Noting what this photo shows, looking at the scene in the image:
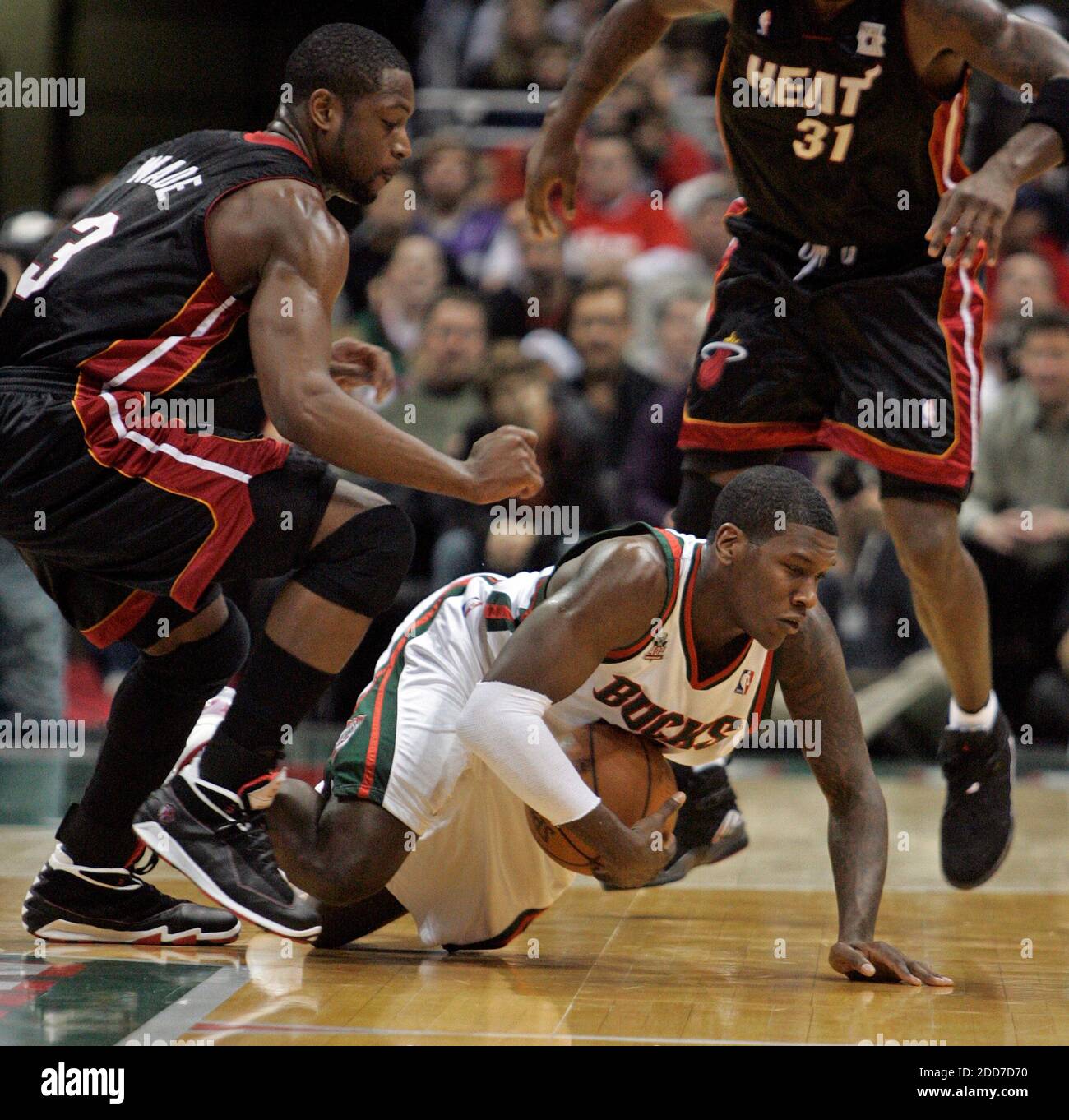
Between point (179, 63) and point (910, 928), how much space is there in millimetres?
7605

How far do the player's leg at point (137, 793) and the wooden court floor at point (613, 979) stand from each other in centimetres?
10

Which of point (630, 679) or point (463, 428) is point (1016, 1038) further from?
point (463, 428)

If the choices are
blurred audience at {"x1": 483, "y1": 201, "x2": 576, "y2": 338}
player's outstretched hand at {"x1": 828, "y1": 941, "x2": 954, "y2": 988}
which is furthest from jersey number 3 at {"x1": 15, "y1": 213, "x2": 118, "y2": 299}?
blurred audience at {"x1": 483, "y1": 201, "x2": 576, "y2": 338}

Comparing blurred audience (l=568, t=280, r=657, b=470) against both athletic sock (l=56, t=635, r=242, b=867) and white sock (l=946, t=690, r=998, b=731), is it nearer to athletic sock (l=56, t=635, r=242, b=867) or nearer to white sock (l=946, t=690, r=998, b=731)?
white sock (l=946, t=690, r=998, b=731)

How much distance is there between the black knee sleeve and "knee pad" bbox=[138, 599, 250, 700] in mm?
1260

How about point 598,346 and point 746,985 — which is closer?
point 746,985

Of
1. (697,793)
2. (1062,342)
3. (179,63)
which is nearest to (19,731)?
(697,793)

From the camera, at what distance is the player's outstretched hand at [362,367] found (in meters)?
3.87

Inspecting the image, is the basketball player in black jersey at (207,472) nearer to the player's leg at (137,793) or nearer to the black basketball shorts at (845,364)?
the player's leg at (137,793)

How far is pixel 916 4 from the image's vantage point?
13.0ft

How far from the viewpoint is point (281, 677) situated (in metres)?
3.54

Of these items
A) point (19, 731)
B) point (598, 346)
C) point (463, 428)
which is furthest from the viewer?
point (598, 346)
